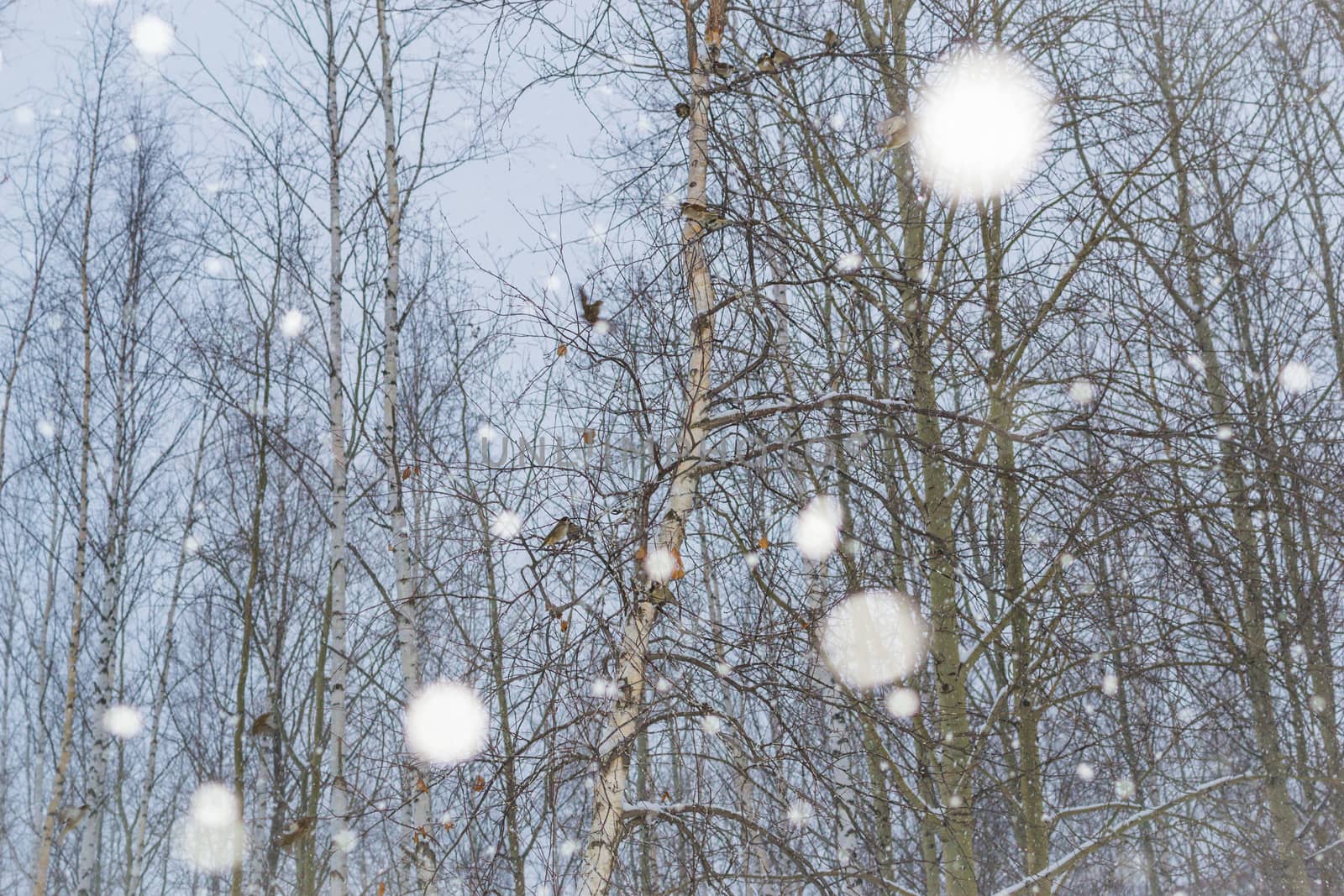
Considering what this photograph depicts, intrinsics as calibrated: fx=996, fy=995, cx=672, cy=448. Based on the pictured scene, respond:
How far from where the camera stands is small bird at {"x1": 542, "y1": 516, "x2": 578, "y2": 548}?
2719mm

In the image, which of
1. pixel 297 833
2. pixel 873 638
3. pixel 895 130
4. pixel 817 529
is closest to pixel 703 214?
pixel 895 130

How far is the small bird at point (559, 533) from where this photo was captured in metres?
2.72

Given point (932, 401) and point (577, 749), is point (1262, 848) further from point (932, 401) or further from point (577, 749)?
point (577, 749)

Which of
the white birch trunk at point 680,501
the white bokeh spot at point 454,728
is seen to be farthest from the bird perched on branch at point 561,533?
the white bokeh spot at point 454,728

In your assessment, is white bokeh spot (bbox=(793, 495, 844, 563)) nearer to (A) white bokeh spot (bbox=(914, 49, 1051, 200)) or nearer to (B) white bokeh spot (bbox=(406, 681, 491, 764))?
(B) white bokeh spot (bbox=(406, 681, 491, 764))

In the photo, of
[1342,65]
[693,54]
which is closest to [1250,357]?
[1342,65]

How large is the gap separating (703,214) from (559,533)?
1.07m

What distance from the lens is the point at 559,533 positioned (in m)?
2.72

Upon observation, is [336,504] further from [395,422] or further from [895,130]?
[895,130]

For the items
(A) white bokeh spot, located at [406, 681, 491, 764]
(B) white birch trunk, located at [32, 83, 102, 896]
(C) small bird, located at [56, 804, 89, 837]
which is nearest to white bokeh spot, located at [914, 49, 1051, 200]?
(A) white bokeh spot, located at [406, 681, 491, 764]

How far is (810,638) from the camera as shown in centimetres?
275

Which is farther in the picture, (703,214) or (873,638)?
(873,638)

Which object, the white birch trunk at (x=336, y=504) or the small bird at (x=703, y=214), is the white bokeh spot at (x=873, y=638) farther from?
the white birch trunk at (x=336, y=504)

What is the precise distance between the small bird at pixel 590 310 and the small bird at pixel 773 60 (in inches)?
39.3
